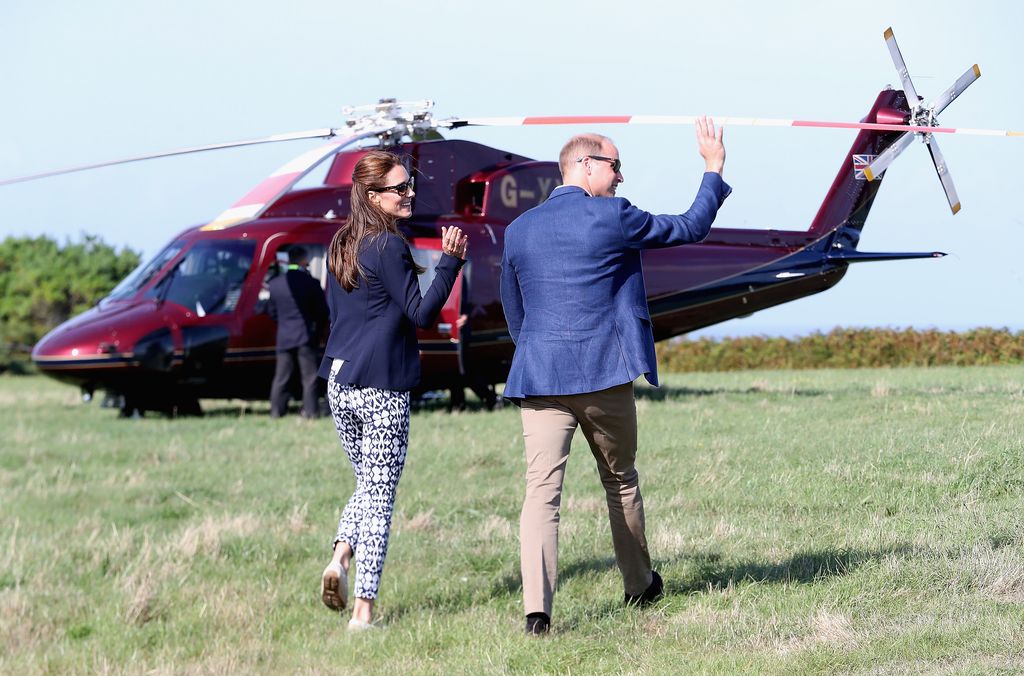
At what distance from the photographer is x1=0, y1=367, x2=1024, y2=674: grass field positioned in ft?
14.4

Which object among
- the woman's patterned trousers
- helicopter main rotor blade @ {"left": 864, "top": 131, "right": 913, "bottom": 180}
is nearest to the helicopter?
helicopter main rotor blade @ {"left": 864, "top": 131, "right": 913, "bottom": 180}

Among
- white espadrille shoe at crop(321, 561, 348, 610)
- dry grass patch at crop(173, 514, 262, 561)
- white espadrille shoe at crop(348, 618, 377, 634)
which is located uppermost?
white espadrille shoe at crop(321, 561, 348, 610)

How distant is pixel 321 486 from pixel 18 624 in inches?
106

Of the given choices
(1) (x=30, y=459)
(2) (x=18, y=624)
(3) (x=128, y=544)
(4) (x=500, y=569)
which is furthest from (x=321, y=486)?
(1) (x=30, y=459)

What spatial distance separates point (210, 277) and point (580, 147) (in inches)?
390

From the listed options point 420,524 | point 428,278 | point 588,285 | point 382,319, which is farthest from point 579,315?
point 428,278

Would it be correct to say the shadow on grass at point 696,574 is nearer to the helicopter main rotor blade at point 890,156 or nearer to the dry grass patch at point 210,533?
the dry grass patch at point 210,533

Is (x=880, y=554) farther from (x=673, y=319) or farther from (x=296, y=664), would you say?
(x=673, y=319)

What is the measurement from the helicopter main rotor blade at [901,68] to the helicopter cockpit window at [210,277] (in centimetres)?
750

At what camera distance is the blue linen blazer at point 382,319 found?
4.70 meters

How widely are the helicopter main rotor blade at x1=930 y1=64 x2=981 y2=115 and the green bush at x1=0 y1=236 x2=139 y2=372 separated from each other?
101 ft

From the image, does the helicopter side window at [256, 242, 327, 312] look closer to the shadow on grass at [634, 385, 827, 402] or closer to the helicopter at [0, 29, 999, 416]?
the helicopter at [0, 29, 999, 416]

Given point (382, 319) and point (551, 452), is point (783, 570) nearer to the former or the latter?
point (551, 452)

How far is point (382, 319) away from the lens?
190 inches
